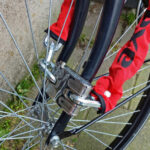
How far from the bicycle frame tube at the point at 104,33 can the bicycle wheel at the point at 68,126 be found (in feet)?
0.06

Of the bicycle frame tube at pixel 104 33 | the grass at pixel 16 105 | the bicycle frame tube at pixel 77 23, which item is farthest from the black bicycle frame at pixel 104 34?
the grass at pixel 16 105

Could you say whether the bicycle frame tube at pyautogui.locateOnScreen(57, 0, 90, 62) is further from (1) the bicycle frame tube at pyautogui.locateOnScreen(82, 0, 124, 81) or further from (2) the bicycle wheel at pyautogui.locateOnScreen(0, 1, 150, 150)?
(1) the bicycle frame tube at pyautogui.locateOnScreen(82, 0, 124, 81)

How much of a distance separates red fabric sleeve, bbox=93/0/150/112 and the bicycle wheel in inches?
3.8

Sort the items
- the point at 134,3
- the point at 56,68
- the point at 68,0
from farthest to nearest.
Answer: the point at 134,3 < the point at 68,0 < the point at 56,68

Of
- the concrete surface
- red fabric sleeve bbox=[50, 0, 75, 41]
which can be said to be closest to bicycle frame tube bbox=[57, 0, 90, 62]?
red fabric sleeve bbox=[50, 0, 75, 41]

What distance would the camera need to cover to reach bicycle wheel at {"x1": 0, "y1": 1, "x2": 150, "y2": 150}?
0.96 meters

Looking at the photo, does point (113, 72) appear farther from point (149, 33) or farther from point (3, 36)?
point (3, 36)

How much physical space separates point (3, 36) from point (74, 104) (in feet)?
2.39

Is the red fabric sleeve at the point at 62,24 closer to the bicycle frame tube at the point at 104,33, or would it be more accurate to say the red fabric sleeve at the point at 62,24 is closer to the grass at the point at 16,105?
the bicycle frame tube at the point at 104,33

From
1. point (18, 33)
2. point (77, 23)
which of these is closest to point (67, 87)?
point (77, 23)

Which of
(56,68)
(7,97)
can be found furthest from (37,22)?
(56,68)

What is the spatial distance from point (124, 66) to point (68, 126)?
1.85 feet

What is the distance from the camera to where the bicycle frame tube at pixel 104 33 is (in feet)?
1.92

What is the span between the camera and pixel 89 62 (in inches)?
24.8
